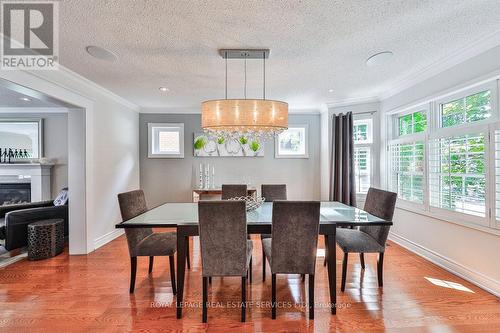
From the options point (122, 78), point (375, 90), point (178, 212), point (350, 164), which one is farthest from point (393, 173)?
point (122, 78)

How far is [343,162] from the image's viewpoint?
431 cm

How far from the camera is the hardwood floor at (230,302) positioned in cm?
194

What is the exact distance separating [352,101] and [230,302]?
3.82 meters

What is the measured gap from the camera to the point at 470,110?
2.66 metres

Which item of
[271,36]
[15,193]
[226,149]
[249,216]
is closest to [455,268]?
[249,216]

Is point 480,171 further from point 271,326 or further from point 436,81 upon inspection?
point 271,326

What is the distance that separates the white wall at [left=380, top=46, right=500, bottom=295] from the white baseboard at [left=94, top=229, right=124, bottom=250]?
463 centimetres

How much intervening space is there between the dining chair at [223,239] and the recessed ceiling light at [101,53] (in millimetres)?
1906

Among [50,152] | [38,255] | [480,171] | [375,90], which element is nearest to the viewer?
[480,171]

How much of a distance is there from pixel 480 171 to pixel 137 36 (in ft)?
11.8

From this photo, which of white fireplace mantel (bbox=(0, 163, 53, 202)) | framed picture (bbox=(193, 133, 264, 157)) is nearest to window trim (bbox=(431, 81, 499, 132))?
framed picture (bbox=(193, 133, 264, 157))

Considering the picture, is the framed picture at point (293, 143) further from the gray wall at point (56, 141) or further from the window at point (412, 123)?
the gray wall at point (56, 141)

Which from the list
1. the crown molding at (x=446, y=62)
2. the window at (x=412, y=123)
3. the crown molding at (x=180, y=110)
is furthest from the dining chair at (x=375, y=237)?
the crown molding at (x=180, y=110)

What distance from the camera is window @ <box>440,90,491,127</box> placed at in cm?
250
